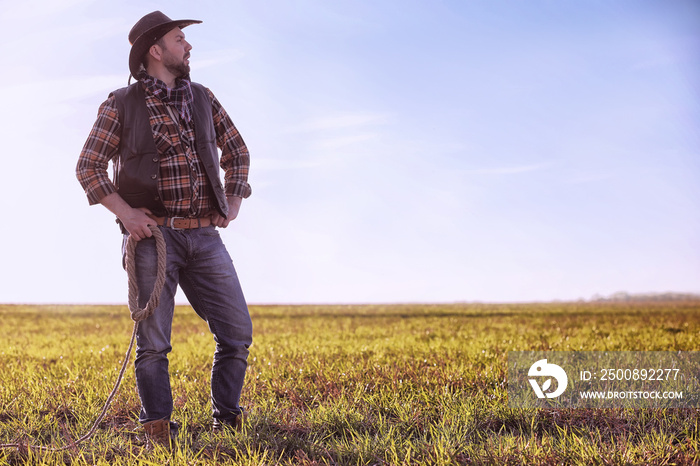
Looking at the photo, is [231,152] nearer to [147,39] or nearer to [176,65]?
[176,65]

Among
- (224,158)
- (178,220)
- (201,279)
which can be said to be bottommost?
(201,279)

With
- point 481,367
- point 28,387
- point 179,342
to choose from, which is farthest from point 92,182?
point 179,342

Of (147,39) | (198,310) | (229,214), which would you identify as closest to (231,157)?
(229,214)

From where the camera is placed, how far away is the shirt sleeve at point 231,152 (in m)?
4.65

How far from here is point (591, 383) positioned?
552cm

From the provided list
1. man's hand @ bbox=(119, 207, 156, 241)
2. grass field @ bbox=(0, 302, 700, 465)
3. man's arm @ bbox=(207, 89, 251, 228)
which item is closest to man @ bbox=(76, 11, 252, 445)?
man's hand @ bbox=(119, 207, 156, 241)

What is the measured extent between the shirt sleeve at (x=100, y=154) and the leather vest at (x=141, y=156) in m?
0.06

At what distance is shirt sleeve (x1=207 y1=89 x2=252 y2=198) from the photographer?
183 inches

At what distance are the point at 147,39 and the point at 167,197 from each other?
123 cm

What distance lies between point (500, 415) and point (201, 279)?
8.70 ft

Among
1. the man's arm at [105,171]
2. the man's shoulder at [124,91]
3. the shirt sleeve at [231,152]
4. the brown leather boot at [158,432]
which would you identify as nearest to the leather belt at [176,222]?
the man's arm at [105,171]

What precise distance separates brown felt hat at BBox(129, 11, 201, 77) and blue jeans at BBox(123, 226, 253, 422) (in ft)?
4.49

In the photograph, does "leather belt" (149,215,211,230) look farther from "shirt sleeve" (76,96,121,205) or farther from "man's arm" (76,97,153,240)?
"shirt sleeve" (76,96,121,205)

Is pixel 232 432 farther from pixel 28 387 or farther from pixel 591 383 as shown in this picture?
pixel 591 383
